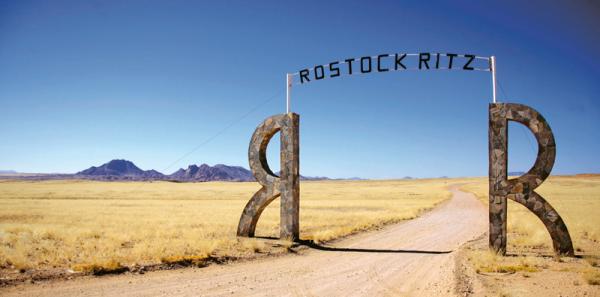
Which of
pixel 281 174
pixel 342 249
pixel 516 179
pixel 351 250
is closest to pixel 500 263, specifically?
pixel 516 179

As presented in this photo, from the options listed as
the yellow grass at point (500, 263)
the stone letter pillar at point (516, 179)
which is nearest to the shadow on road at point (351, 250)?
the yellow grass at point (500, 263)

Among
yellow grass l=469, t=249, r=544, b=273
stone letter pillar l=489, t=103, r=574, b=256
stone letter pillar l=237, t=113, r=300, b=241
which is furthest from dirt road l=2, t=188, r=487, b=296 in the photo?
stone letter pillar l=489, t=103, r=574, b=256

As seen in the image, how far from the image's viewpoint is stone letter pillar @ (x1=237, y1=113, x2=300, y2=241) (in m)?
15.5

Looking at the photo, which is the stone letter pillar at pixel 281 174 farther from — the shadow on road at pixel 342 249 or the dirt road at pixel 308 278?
the dirt road at pixel 308 278

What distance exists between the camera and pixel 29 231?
57.3 feet

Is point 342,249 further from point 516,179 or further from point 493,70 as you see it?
point 493,70

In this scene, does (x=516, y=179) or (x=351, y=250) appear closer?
(x=516, y=179)

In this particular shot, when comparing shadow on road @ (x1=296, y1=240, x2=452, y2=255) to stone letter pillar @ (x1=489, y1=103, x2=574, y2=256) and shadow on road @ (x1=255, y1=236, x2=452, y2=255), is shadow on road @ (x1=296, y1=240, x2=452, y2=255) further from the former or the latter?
stone letter pillar @ (x1=489, y1=103, x2=574, y2=256)

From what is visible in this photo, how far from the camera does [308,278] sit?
31.6ft

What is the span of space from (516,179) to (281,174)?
27.7 feet

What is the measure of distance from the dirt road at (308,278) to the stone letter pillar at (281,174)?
5.94ft

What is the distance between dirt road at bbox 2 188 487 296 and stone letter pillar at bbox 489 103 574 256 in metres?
1.97

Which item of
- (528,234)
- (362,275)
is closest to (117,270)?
(362,275)

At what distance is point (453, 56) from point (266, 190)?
8.87 m
